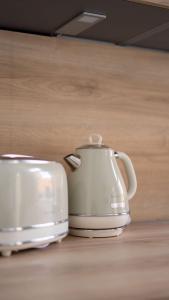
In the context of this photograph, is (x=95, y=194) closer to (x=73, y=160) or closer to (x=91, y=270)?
(x=73, y=160)

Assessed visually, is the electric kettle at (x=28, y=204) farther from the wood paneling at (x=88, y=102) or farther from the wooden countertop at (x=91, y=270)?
the wood paneling at (x=88, y=102)

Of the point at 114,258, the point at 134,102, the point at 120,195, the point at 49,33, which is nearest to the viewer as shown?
the point at 114,258

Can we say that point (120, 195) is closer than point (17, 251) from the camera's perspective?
No

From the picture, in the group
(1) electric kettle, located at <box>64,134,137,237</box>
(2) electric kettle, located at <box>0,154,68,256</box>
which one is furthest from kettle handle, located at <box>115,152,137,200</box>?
(2) electric kettle, located at <box>0,154,68,256</box>

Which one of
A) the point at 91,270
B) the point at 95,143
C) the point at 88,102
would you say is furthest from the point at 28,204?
the point at 88,102

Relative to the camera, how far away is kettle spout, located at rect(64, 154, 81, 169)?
967 mm

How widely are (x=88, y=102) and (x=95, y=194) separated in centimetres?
30

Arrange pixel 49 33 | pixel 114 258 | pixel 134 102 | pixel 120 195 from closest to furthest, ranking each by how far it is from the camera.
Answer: pixel 114 258
pixel 120 195
pixel 49 33
pixel 134 102

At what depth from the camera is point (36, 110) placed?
1.05m

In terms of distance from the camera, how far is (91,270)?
2.23ft

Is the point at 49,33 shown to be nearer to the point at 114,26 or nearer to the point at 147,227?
the point at 114,26

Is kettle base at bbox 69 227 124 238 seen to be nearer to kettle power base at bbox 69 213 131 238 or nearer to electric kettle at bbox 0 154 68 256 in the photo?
kettle power base at bbox 69 213 131 238

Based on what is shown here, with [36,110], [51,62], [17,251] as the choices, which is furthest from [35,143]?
[17,251]

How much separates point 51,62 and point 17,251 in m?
0.50
